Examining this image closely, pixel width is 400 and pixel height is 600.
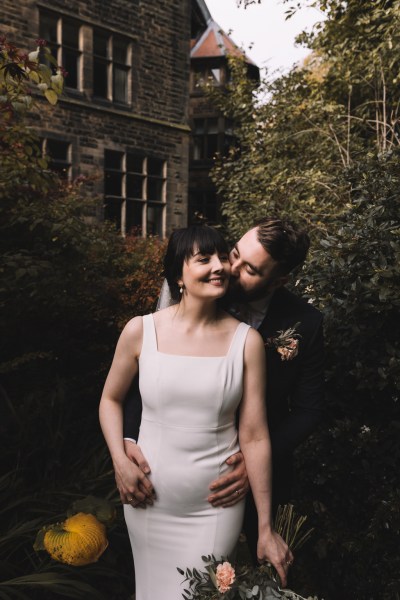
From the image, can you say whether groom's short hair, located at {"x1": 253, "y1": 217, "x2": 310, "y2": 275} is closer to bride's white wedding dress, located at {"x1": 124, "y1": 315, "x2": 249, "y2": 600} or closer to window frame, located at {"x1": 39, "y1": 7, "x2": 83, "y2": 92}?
bride's white wedding dress, located at {"x1": 124, "y1": 315, "x2": 249, "y2": 600}

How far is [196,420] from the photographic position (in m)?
2.00

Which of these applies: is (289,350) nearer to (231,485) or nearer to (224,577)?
(231,485)

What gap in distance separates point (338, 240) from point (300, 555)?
6.68 ft

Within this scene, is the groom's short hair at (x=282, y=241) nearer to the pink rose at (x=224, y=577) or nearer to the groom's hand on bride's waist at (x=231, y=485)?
the groom's hand on bride's waist at (x=231, y=485)

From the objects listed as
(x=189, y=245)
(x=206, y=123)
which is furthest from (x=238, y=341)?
(x=206, y=123)

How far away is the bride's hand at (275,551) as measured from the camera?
201 centimetres

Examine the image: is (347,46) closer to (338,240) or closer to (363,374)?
(338,240)

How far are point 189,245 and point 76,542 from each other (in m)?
1.77

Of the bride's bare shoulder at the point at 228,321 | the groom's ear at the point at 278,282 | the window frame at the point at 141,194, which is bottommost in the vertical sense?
the bride's bare shoulder at the point at 228,321

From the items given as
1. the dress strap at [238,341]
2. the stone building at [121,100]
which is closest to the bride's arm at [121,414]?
the dress strap at [238,341]

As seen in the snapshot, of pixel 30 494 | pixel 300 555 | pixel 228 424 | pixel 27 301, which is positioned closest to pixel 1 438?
pixel 30 494

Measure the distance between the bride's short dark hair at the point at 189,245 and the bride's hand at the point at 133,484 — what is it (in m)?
0.75

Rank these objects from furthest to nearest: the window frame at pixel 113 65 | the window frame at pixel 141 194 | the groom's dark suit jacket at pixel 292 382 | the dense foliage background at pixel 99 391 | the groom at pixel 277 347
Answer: the window frame at pixel 141 194, the window frame at pixel 113 65, the dense foliage background at pixel 99 391, the groom's dark suit jacket at pixel 292 382, the groom at pixel 277 347

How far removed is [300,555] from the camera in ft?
11.5
